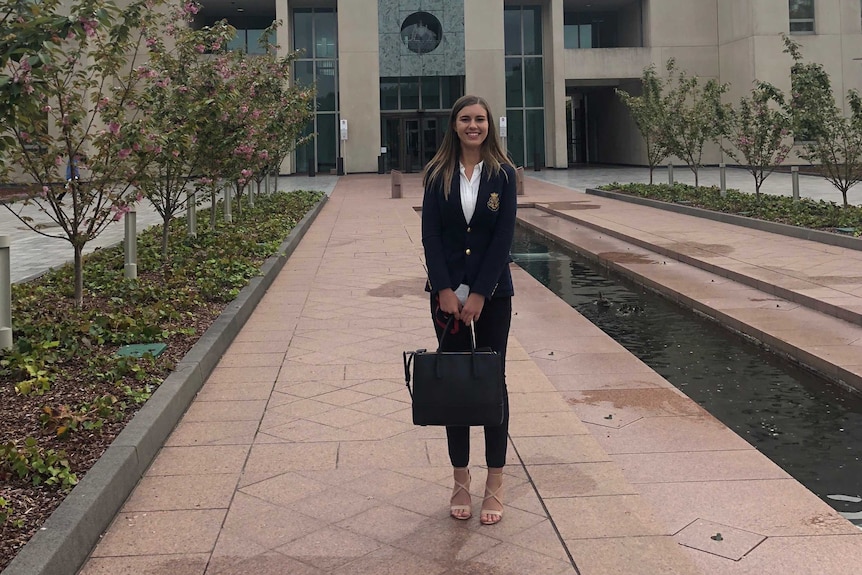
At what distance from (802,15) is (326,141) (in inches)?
895

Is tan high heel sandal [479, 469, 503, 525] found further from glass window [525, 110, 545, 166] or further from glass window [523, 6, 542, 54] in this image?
glass window [523, 6, 542, 54]

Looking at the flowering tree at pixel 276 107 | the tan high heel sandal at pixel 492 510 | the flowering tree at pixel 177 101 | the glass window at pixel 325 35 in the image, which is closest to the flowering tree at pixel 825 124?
the flowering tree at pixel 276 107

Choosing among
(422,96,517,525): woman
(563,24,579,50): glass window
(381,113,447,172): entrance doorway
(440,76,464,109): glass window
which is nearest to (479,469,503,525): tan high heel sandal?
(422,96,517,525): woman

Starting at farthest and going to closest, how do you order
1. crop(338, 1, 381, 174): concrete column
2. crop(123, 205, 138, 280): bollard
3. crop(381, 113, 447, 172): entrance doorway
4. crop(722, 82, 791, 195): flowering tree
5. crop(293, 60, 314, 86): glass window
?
crop(381, 113, 447, 172): entrance doorway
crop(293, 60, 314, 86): glass window
crop(338, 1, 381, 174): concrete column
crop(722, 82, 791, 195): flowering tree
crop(123, 205, 138, 280): bollard

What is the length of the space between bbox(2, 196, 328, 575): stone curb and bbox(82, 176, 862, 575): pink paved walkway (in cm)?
9

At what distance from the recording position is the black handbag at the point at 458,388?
11.7 feet

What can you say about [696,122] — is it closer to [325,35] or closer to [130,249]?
[130,249]

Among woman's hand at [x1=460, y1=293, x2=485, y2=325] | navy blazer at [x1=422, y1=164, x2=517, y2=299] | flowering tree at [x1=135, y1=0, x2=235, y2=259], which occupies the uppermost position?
flowering tree at [x1=135, y1=0, x2=235, y2=259]

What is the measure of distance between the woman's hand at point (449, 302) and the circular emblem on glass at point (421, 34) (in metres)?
39.5

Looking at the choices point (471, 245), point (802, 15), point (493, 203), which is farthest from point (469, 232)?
point (802, 15)

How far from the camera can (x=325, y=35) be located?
43.2 m

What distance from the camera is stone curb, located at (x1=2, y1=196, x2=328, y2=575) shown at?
3.25m

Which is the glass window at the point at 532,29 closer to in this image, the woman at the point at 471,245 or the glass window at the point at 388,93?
the glass window at the point at 388,93

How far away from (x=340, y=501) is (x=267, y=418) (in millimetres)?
1445
